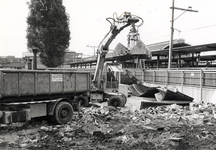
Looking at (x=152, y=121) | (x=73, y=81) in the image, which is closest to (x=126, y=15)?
(x=73, y=81)

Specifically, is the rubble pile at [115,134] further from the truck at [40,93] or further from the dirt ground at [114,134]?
the truck at [40,93]

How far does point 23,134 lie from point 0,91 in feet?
4.98

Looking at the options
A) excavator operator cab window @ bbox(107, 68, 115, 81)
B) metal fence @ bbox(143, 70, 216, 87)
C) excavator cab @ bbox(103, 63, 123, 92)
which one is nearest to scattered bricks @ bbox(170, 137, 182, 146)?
excavator cab @ bbox(103, 63, 123, 92)

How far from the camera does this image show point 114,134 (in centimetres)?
760

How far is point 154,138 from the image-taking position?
7.00 meters

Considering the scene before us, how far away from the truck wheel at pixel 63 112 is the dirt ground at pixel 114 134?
0.24 metres

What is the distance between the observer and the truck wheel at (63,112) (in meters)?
8.85

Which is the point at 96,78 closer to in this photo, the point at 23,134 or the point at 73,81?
the point at 73,81

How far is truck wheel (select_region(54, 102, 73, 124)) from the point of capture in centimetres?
885

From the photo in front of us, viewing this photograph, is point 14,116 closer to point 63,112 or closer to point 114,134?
point 63,112

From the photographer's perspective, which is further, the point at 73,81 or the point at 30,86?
the point at 73,81

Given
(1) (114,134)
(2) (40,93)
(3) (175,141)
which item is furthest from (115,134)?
(2) (40,93)

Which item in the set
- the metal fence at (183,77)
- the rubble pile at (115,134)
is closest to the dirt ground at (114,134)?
the rubble pile at (115,134)

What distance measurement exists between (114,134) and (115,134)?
0.03 metres
